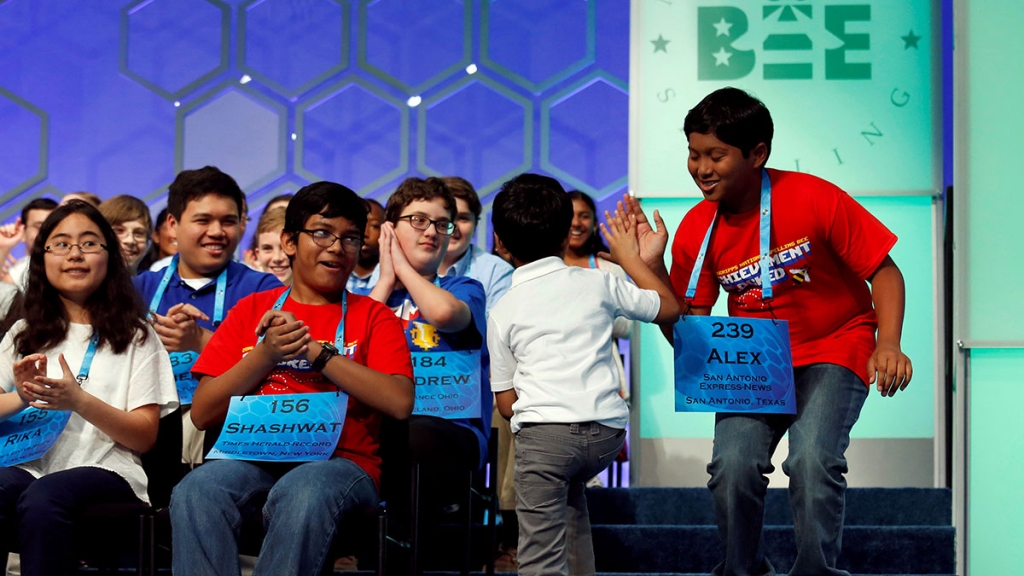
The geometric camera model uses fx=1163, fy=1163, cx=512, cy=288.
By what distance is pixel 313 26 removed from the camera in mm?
6547

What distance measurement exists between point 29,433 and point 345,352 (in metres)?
0.80

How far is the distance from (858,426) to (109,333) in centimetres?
287

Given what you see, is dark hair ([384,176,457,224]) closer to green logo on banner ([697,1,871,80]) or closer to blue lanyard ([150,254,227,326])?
blue lanyard ([150,254,227,326])

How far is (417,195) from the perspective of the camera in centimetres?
360

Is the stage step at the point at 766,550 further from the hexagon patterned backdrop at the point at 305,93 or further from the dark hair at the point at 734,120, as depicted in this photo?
the hexagon patterned backdrop at the point at 305,93

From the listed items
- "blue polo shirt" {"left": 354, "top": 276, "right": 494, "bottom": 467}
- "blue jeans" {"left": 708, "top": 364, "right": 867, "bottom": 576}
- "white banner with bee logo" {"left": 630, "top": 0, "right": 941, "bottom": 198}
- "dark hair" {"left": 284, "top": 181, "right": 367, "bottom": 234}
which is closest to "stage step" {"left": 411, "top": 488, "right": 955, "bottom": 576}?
"blue polo shirt" {"left": 354, "top": 276, "right": 494, "bottom": 467}

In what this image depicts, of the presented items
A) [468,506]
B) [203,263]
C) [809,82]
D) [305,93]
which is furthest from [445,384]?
[305,93]

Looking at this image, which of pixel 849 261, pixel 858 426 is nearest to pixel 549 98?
pixel 858 426

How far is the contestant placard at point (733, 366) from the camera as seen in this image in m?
2.79

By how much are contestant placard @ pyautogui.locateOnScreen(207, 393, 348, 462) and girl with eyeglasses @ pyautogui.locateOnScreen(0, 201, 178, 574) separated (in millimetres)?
364

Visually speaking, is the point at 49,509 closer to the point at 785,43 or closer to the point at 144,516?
the point at 144,516

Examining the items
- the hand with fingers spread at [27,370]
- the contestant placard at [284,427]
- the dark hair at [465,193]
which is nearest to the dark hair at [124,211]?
the dark hair at [465,193]

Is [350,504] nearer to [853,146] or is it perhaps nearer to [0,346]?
[0,346]

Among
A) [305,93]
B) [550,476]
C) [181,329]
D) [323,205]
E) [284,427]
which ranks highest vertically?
[305,93]
